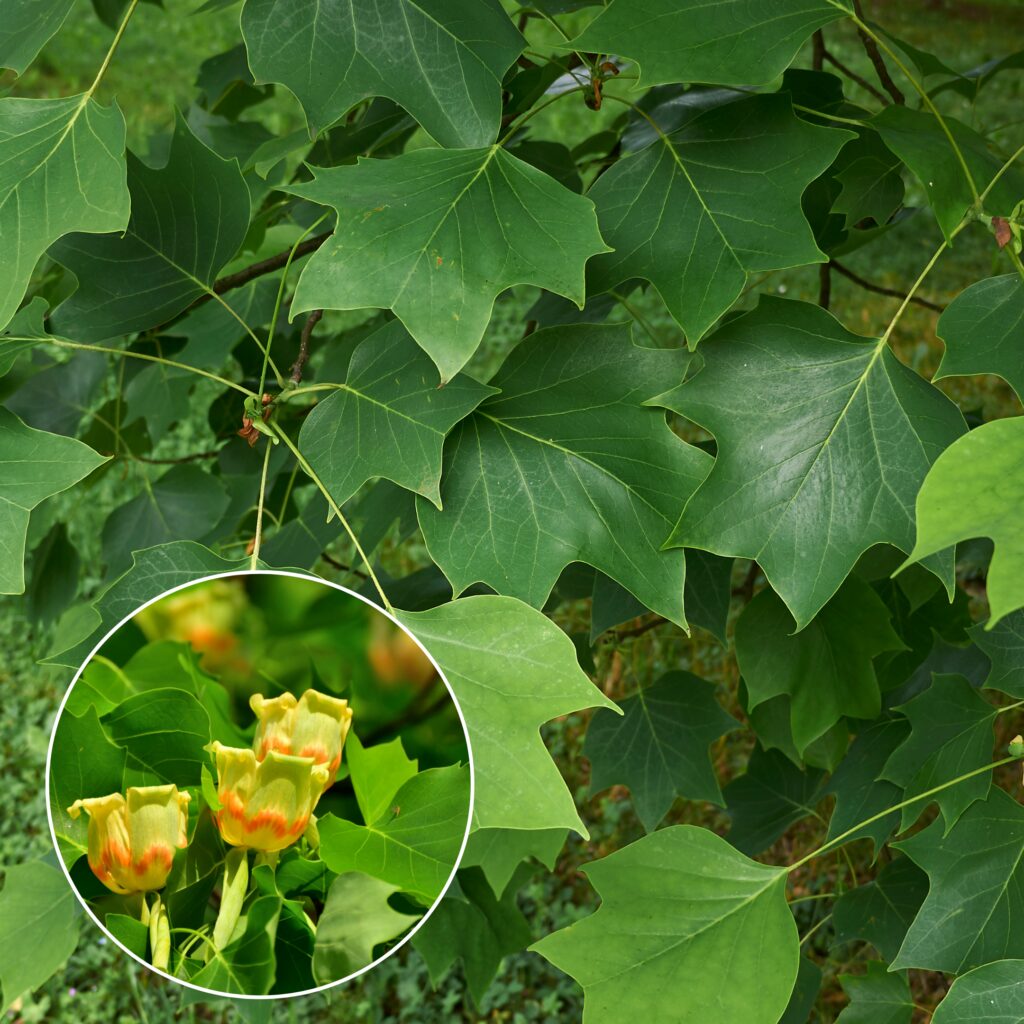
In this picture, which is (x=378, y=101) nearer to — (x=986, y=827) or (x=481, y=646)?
(x=481, y=646)

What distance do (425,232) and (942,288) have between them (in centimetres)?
442

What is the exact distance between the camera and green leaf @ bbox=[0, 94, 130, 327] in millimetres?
1025

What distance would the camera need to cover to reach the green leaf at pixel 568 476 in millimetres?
1072

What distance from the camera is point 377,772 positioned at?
0.96 meters

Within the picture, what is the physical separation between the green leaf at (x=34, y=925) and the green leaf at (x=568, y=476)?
735 mm

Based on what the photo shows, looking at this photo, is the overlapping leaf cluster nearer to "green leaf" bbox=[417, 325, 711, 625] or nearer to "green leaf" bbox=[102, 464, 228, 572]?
"green leaf" bbox=[417, 325, 711, 625]

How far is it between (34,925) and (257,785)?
2.40 ft

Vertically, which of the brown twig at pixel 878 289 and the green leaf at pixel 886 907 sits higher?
the brown twig at pixel 878 289

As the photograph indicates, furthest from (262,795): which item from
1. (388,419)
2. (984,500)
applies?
(984,500)

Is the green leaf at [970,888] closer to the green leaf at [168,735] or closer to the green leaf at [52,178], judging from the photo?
the green leaf at [168,735]

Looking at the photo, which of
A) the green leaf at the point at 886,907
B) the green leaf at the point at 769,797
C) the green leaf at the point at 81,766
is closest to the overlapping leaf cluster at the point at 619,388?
the green leaf at the point at 81,766

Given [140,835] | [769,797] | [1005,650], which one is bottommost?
[769,797]

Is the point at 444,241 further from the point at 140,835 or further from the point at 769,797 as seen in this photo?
the point at 769,797

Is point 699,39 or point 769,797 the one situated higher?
point 699,39
